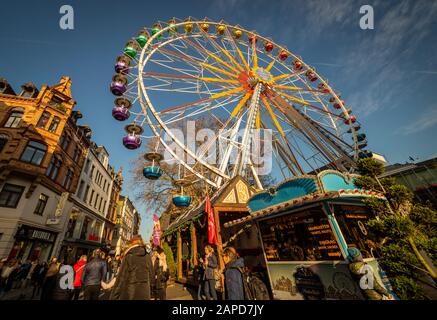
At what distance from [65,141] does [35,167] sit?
4.54 meters

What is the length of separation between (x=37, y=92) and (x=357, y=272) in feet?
83.1

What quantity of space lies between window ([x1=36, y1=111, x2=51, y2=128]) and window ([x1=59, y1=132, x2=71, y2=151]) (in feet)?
5.76

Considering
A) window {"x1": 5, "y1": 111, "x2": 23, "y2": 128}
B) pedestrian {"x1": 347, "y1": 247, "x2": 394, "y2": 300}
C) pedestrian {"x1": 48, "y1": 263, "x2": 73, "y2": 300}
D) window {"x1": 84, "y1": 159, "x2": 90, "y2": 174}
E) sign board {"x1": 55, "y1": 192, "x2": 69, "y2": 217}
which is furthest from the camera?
window {"x1": 84, "y1": 159, "x2": 90, "y2": 174}

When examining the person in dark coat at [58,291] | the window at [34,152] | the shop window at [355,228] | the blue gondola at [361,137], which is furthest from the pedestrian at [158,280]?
the blue gondola at [361,137]

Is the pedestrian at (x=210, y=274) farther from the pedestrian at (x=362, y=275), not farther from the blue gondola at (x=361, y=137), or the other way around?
A: the blue gondola at (x=361, y=137)

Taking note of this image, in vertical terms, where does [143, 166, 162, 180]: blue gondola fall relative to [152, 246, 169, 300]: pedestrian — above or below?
above

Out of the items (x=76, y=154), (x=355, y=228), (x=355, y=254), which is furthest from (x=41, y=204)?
(x=355, y=228)

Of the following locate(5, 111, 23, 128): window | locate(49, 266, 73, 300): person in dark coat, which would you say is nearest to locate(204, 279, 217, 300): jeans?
locate(49, 266, 73, 300): person in dark coat

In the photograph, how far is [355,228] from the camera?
545 centimetres

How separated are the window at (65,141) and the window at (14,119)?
9.79 ft

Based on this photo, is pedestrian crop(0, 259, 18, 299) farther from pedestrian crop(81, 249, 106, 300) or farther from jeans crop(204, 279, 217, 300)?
jeans crop(204, 279, 217, 300)

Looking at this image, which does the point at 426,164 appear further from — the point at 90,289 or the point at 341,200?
the point at 90,289

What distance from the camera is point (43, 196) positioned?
15148 mm

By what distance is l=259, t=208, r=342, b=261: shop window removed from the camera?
5.07 m
